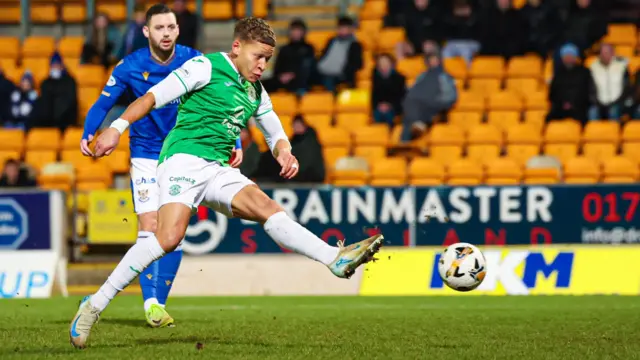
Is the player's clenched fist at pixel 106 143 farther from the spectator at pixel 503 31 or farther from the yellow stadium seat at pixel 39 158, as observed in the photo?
the spectator at pixel 503 31

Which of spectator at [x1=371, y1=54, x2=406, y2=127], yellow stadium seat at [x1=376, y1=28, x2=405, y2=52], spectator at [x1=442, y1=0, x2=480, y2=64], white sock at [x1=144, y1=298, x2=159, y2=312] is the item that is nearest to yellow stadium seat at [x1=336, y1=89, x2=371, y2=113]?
spectator at [x1=371, y1=54, x2=406, y2=127]

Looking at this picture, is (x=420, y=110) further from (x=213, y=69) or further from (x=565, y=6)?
(x=213, y=69)

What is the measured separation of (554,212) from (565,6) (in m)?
6.50

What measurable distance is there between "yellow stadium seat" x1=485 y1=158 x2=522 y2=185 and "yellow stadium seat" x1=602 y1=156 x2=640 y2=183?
1159 millimetres

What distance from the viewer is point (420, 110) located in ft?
57.3

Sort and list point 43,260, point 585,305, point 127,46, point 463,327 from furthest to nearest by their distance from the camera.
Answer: point 127,46 < point 43,260 < point 585,305 < point 463,327

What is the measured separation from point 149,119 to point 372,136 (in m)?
8.57

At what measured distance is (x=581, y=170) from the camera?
16250 millimetres

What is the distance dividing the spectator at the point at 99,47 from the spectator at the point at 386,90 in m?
4.64

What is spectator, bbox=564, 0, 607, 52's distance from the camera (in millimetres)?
18391

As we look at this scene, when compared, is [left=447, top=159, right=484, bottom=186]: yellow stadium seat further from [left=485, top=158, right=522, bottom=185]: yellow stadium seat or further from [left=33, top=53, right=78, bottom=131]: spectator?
[left=33, top=53, right=78, bottom=131]: spectator

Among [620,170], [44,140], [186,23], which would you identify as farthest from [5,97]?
[620,170]

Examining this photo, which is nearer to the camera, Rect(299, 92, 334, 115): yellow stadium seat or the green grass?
the green grass

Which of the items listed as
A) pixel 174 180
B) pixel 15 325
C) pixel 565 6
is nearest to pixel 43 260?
pixel 15 325
